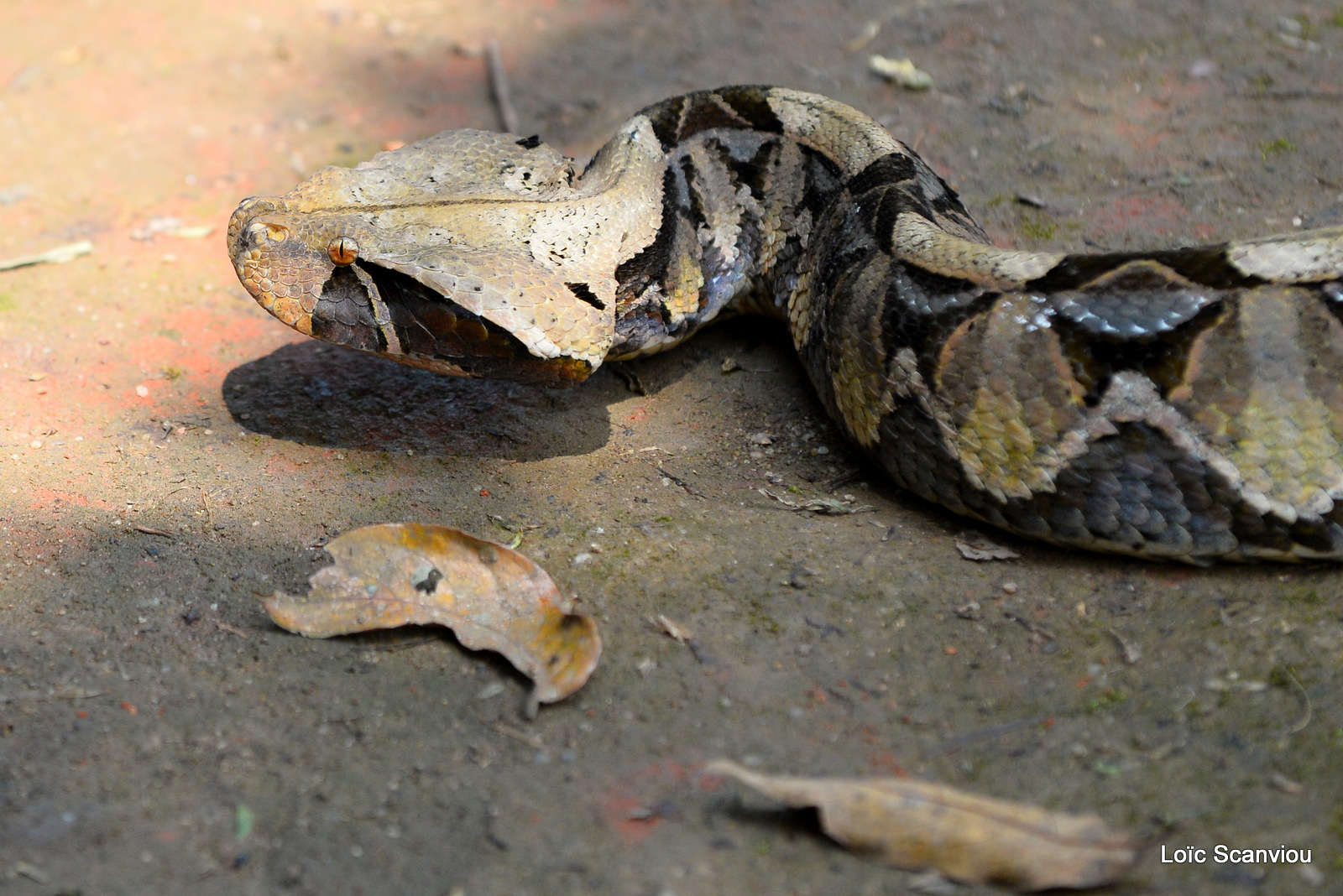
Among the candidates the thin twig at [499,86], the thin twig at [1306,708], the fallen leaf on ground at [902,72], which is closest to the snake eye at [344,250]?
the thin twig at [499,86]

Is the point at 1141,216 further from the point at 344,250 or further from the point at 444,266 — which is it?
the point at 344,250

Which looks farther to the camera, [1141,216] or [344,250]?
[1141,216]

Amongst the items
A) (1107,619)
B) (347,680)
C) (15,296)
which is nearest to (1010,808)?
(1107,619)

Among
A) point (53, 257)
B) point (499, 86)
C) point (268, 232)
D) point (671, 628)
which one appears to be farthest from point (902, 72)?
point (53, 257)

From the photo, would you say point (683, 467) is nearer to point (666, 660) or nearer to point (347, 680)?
point (666, 660)

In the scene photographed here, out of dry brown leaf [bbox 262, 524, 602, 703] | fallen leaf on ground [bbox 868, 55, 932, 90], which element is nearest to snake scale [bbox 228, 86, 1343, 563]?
dry brown leaf [bbox 262, 524, 602, 703]

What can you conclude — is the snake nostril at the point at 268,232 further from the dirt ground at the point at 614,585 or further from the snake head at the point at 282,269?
the dirt ground at the point at 614,585
